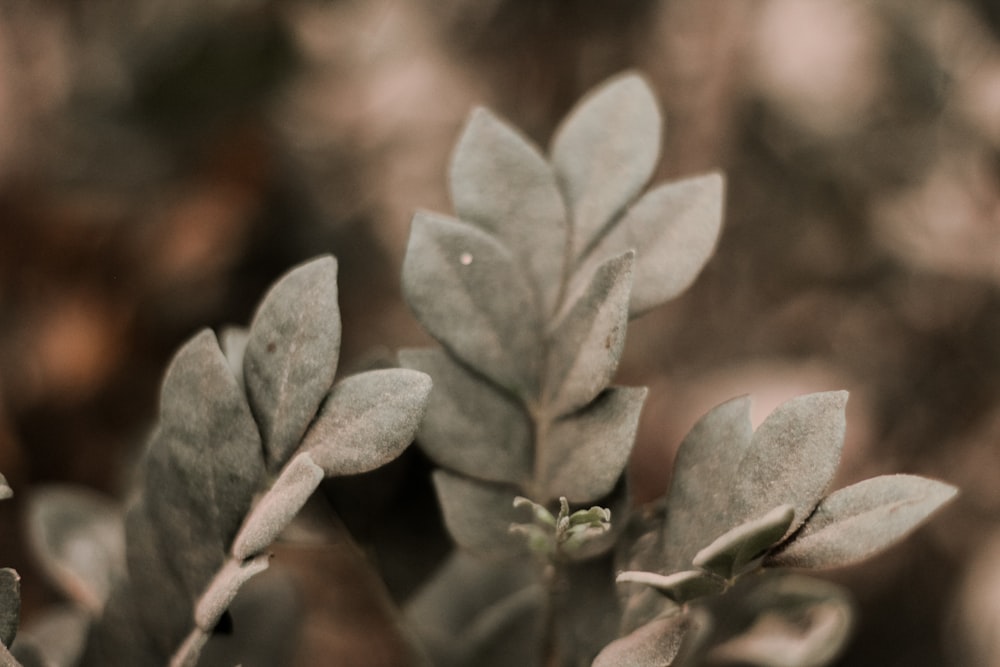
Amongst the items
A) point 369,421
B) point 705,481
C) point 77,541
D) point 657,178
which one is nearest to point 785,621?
point 705,481

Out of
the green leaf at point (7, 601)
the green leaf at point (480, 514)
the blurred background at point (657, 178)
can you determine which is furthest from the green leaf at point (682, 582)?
the blurred background at point (657, 178)

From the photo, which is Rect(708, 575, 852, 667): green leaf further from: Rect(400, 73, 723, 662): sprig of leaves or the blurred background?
the blurred background

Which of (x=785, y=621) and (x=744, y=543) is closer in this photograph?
(x=744, y=543)

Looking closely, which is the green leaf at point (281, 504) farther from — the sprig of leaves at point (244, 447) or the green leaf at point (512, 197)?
the green leaf at point (512, 197)

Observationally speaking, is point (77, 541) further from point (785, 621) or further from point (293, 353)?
point (785, 621)

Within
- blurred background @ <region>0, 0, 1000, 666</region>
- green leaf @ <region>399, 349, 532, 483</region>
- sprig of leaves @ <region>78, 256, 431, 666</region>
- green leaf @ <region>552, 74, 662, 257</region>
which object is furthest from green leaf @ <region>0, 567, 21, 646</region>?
blurred background @ <region>0, 0, 1000, 666</region>
